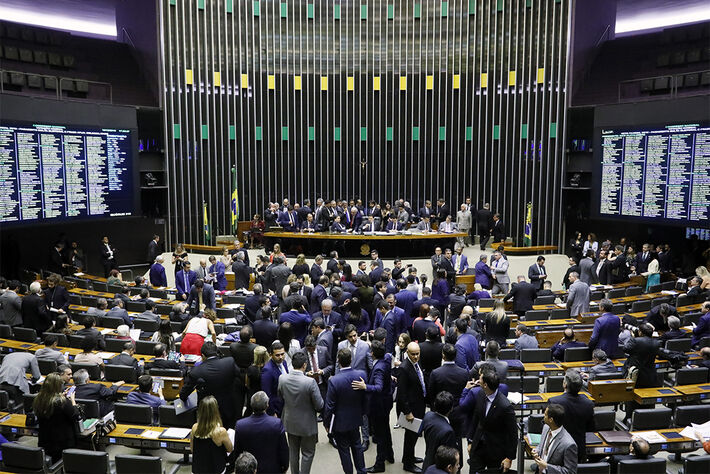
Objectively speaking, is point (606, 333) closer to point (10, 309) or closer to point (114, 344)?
point (114, 344)

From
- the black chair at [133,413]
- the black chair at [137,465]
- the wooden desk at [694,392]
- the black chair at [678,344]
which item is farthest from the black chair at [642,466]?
the black chair at [133,413]

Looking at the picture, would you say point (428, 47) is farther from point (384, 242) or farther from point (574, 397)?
point (574, 397)

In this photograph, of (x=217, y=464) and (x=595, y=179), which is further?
(x=595, y=179)

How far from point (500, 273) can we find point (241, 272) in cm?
522

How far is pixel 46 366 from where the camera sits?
7.39 metres

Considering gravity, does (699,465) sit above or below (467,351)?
below

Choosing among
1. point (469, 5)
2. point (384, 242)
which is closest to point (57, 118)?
point (384, 242)

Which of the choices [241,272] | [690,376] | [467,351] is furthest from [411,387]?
[241,272]

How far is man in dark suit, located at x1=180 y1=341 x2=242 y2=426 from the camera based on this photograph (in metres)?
5.78

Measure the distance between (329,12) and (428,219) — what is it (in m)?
8.31

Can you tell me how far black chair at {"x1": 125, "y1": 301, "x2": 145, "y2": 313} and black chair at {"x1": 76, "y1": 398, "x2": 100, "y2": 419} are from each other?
441 centimetres

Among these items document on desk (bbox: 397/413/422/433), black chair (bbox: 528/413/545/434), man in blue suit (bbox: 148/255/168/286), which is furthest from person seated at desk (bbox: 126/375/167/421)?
man in blue suit (bbox: 148/255/168/286)

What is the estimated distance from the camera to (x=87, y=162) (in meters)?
15.1

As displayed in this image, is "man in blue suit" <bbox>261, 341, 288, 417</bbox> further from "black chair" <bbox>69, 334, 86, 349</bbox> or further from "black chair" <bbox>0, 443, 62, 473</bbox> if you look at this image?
"black chair" <bbox>69, 334, 86, 349</bbox>
